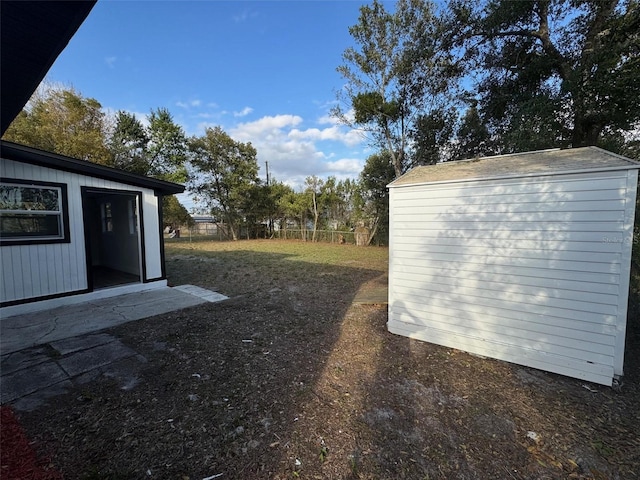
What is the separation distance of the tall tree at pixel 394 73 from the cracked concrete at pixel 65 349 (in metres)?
8.37

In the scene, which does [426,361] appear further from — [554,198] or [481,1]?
[481,1]

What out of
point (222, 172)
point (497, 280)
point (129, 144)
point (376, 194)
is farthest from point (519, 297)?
point (129, 144)

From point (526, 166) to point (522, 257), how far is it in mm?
925

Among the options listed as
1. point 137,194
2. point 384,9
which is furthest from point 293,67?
point 137,194

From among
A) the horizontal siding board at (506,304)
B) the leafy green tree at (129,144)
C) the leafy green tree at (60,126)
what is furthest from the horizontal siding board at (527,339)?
the leafy green tree at (129,144)

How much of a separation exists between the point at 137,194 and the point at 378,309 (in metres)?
5.13

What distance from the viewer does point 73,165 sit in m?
4.50

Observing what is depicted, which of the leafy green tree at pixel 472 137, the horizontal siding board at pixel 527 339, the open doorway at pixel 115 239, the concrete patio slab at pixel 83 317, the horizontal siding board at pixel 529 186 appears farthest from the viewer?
the leafy green tree at pixel 472 137

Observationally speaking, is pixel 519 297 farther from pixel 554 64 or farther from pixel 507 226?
pixel 554 64

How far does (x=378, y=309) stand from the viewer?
14.9 ft

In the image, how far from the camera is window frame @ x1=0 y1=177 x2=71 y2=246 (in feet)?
13.3

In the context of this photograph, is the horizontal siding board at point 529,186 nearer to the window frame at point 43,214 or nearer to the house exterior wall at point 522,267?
the house exterior wall at point 522,267

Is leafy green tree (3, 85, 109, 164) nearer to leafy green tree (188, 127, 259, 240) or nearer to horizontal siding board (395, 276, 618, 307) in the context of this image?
leafy green tree (188, 127, 259, 240)

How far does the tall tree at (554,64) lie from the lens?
4691 mm
